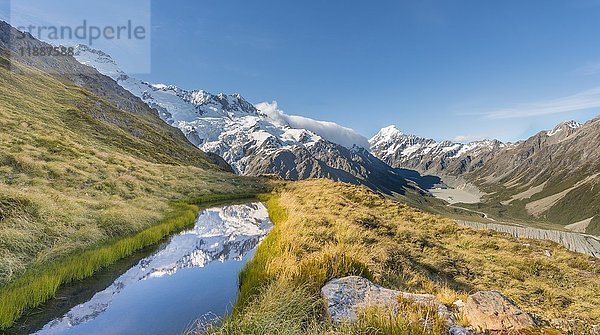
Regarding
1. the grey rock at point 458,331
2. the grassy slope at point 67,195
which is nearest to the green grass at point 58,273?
the grassy slope at point 67,195

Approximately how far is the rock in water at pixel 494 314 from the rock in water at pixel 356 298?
61cm

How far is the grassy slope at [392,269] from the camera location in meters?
8.16

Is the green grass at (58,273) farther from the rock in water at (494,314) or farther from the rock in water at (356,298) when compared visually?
the rock in water at (494,314)

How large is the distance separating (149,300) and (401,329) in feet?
31.1

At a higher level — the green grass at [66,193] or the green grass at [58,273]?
the green grass at [66,193]

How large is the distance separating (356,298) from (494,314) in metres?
3.11

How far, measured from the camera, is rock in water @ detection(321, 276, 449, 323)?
796cm

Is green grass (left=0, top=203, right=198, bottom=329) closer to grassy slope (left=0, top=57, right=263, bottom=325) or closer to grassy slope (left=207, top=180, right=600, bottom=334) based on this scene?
grassy slope (left=0, top=57, right=263, bottom=325)

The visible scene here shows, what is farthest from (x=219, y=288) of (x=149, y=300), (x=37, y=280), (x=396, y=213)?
(x=396, y=213)

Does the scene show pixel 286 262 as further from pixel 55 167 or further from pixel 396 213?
pixel 55 167

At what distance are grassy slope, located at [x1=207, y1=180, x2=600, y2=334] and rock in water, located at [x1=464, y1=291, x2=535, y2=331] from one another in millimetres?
954

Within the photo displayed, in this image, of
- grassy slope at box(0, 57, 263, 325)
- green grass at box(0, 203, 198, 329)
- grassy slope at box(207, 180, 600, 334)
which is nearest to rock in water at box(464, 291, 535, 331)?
grassy slope at box(207, 180, 600, 334)

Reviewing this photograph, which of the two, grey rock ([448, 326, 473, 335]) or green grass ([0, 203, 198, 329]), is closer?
grey rock ([448, 326, 473, 335])

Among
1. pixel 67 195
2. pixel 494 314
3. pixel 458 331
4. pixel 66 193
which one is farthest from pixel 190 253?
pixel 494 314
